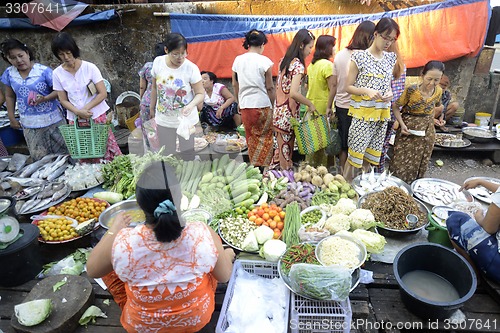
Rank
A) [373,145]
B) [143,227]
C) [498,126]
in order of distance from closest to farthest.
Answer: [143,227] < [373,145] < [498,126]

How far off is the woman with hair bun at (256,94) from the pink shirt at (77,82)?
191cm

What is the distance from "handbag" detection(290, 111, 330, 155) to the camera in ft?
13.6

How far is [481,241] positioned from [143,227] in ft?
8.28

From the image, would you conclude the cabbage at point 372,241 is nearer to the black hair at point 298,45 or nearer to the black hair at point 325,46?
the black hair at point 298,45

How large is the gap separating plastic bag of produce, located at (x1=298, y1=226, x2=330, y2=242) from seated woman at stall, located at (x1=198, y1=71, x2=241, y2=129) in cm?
358

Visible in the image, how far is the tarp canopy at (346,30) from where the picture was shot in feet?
18.8

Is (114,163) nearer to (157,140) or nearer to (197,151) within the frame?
(157,140)

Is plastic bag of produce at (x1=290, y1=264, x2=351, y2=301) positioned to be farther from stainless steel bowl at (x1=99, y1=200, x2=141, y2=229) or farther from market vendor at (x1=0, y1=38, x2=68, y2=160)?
market vendor at (x1=0, y1=38, x2=68, y2=160)

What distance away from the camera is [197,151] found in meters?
5.18

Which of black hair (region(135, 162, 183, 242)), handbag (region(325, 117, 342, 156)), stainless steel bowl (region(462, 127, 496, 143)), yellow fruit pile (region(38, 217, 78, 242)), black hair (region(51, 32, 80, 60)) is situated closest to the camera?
black hair (region(135, 162, 183, 242))

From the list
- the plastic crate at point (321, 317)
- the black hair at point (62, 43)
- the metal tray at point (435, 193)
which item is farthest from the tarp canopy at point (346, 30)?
the plastic crate at point (321, 317)

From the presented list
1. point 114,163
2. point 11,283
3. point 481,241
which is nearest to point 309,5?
point 114,163

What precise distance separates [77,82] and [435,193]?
15.1 ft

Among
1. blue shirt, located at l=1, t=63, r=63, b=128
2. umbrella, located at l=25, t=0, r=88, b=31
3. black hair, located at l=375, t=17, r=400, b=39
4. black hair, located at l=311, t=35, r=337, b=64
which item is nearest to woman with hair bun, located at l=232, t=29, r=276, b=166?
black hair, located at l=311, t=35, r=337, b=64
